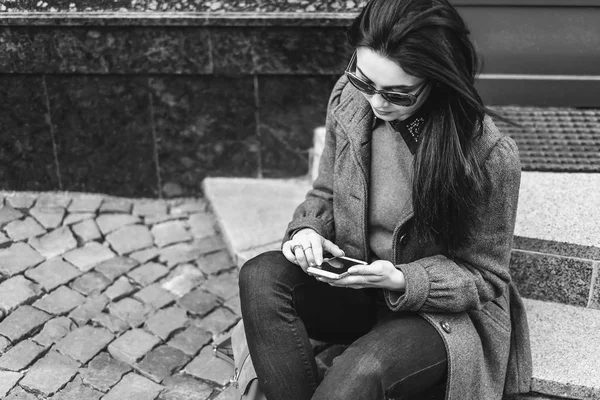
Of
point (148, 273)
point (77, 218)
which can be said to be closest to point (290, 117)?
point (148, 273)

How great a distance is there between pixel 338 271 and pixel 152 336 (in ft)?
3.75

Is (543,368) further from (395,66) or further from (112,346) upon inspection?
(112,346)

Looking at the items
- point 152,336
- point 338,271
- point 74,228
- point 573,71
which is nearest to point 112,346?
point 152,336

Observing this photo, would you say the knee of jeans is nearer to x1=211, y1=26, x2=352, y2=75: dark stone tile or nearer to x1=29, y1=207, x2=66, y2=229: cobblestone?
x1=211, y1=26, x2=352, y2=75: dark stone tile

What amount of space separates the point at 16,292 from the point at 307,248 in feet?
5.14

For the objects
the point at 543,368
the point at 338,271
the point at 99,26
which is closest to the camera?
the point at 338,271

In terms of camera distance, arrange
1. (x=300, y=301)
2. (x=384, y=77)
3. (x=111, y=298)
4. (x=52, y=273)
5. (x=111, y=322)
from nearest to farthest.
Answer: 1. (x=384, y=77)
2. (x=300, y=301)
3. (x=111, y=322)
4. (x=111, y=298)
5. (x=52, y=273)

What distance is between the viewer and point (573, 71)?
384 centimetres

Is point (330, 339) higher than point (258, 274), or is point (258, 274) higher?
→ point (258, 274)

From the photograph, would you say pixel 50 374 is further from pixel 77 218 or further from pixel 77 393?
pixel 77 218

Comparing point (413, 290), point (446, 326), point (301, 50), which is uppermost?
point (301, 50)

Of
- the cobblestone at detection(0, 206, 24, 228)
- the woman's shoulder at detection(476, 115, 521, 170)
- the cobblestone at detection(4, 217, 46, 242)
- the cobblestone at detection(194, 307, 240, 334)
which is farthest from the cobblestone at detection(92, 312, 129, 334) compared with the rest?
the woman's shoulder at detection(476, 115, 521, 170)

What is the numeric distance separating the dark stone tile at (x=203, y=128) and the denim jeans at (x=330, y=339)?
1.55m

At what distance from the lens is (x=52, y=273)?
3457mm
